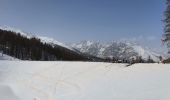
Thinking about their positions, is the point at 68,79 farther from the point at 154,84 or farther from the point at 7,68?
the point at 7,68

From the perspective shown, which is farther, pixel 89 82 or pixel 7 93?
pixel 7 93

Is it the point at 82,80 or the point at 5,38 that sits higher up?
the point at 5,38

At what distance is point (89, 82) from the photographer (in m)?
14.9

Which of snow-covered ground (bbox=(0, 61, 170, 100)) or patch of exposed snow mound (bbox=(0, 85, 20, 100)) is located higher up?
snow-covered ground (bbox=(0, 61, 170, 100))

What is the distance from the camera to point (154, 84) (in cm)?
1113

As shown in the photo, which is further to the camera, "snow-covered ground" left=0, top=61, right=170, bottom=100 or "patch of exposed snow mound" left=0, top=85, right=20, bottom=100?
"patch of exposed snow mound" left=0, top=85, right=20, bottom=100

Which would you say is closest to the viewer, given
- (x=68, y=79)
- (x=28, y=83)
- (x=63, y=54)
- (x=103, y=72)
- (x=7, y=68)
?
(x=103, y=72)

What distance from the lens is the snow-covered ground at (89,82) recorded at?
11266 millimetres

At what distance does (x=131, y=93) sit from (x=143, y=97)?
2.52 feet

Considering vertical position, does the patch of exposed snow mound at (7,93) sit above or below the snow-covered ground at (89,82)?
below

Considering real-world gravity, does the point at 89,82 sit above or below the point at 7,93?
above

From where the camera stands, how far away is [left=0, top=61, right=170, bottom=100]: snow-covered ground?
1127 centimetres

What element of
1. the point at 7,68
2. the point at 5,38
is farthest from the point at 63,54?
the point at 7,68

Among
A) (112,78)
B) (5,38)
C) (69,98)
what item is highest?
(5,38)
